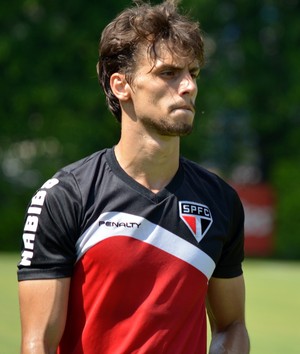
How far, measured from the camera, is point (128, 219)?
3.84 m

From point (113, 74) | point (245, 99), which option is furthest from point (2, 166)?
point (113, 74)

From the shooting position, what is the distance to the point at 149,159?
13.1 ft

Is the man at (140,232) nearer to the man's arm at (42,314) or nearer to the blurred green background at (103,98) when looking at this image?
the man's arm at (42,314)

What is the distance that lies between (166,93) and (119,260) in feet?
2.14

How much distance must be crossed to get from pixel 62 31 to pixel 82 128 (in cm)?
273

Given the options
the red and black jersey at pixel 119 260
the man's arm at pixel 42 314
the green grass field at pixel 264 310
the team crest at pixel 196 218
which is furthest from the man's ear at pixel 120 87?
the green grass field at pixel 264 310

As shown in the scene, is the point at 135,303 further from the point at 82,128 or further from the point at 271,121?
the point at 271,121

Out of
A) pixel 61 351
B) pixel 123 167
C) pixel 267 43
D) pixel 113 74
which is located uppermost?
pixel 113 74

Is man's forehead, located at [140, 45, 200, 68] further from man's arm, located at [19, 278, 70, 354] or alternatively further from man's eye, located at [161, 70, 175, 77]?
man's arm, located at [19, 278, 70, 354]

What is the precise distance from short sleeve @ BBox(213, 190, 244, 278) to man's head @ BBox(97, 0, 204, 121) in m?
0.58

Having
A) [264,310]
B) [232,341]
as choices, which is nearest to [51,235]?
[232,341]

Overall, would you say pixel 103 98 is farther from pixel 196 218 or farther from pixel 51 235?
pixel 51 235

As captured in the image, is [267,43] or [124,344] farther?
[267,43]

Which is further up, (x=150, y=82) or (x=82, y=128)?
(x=150, y=82)
